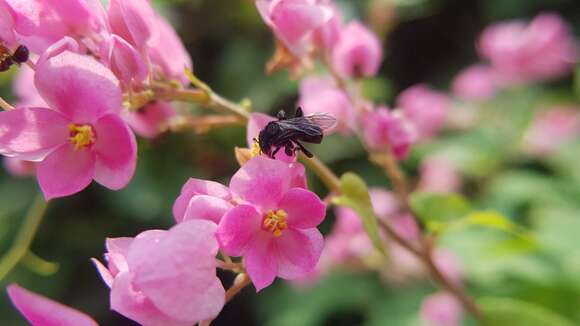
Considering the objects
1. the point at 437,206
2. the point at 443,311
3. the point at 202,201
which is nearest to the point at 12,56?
the point at 202,201

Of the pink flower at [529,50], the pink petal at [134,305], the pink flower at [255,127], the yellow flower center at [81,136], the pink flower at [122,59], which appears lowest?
the pink petal at [134,305]

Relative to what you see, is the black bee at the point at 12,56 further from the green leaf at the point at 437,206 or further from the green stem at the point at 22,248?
the green leaf at the point at 437,206

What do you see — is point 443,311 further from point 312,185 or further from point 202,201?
point 202,201

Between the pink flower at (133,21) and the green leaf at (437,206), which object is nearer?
the pink flower at (133,21)

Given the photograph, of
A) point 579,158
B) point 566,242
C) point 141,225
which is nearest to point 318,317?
point 141,225

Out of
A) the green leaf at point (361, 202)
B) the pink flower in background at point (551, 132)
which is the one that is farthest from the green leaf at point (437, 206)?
the pink flower in background at point (551, 132)

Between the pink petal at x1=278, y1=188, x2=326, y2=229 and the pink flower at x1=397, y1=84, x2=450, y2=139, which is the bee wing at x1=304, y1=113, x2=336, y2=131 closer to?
the pink petal at x1=278, y1=188, x2=326, y2=229
